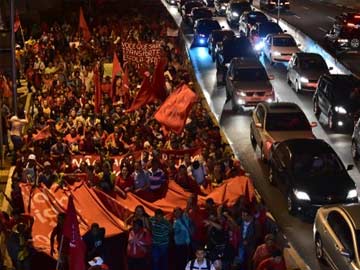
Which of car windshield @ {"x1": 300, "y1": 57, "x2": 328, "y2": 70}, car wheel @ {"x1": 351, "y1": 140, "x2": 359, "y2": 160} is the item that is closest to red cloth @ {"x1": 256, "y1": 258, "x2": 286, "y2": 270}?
car wheel @ {"x1": 351, "y1": 140, "x2": 359, "y2": 160}

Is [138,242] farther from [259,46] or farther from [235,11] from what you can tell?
[235,11]

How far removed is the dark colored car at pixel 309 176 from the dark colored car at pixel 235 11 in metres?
29.9

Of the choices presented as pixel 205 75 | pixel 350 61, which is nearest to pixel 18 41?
pixel 205 75

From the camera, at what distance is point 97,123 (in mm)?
20375

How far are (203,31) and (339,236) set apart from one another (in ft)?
92.2

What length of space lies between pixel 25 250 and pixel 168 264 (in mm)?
2310

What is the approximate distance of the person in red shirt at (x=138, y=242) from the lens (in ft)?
42.0

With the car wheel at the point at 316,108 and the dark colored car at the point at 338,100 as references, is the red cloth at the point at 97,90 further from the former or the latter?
the car wheel at the point at 316,108

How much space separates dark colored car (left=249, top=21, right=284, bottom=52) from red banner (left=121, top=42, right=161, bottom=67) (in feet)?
40.5

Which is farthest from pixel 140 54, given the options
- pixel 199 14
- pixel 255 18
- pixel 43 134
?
pixel 199 14

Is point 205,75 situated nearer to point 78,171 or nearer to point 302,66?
point 302,66

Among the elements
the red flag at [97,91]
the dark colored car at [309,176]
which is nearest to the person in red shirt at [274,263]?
the dark colored car at [309,176]

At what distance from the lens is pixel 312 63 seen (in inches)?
1200

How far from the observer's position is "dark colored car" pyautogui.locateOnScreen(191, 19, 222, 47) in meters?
40.8
